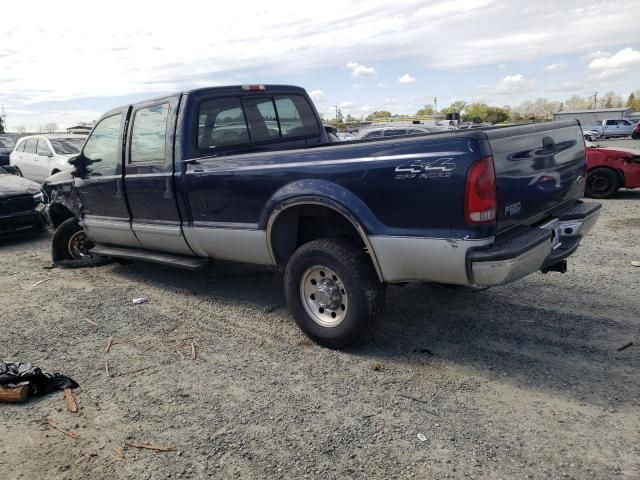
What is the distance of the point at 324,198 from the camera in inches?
150

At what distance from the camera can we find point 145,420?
10.6ft

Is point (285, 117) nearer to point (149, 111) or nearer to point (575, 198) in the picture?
point (149, 111)

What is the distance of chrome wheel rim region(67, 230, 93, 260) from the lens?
710 centimetres

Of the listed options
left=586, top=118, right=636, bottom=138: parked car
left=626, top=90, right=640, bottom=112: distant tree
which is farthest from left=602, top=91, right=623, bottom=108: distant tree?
left=586, top=118, right=636, bottom=138: parked car

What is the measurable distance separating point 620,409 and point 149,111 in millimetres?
4713

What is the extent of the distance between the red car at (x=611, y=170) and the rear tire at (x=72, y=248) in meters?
9.26

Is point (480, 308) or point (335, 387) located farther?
point (480, 308)

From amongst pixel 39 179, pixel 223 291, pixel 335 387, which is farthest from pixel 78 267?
pixel 39 179

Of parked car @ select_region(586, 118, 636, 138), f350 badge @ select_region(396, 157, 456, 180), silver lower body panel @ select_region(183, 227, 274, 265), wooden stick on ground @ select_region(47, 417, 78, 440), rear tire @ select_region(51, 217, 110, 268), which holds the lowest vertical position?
parked car @ select_region(586, 118, 636, 138)

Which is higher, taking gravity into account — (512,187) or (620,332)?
(512,187)

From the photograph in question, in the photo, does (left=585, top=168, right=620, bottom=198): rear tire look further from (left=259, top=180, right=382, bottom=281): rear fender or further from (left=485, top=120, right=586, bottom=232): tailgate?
(left=259, top=180, right=382, bottom=281): rear fender

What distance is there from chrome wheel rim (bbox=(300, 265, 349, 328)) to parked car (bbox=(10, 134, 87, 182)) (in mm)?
10844

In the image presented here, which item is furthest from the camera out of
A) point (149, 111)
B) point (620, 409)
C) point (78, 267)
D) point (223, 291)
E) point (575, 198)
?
point (78, 267)

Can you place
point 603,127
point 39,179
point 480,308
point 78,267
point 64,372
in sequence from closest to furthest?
1. point 64,372
2. point 480,308
3. point 78,267
4. point 39,179
5. point 603,127
